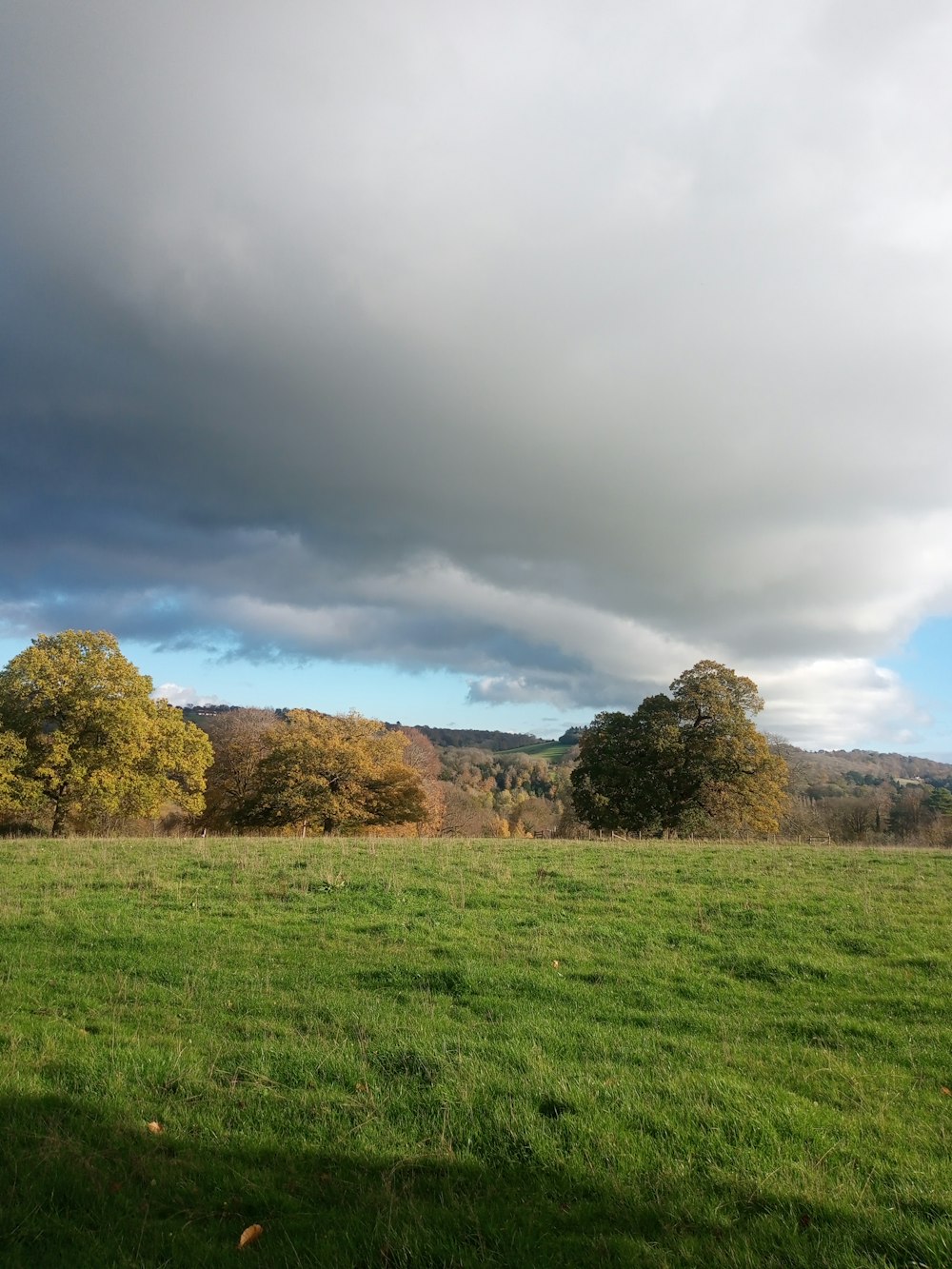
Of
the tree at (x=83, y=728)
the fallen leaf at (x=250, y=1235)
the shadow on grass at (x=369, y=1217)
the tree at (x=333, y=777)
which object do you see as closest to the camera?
the shadow on grass at (x=369, y=1217)

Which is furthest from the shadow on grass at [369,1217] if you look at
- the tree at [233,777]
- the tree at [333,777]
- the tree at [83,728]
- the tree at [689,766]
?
the tree at [233,777]

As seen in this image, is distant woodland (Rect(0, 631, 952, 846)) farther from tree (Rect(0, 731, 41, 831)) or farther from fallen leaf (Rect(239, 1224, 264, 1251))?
fallen leaf (Rect(239, 1224, 264, 1251))

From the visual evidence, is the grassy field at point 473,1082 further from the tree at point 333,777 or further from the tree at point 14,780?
the tree at point 333,777

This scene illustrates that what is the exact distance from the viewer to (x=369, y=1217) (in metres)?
4.07

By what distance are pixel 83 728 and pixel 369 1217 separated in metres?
33.6

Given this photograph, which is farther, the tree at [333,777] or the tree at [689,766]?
the tree at [333,777]

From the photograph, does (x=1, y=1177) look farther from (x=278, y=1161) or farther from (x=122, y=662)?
(x=122, y=662)

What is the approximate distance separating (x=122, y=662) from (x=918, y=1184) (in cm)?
3533

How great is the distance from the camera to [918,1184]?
4617 mm

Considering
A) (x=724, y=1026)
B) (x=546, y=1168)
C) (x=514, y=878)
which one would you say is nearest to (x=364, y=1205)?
(x=546, y=1168)

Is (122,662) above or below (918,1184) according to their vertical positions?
above

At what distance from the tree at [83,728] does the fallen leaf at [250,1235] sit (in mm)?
31452

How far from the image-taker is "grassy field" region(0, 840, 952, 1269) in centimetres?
Result: 398

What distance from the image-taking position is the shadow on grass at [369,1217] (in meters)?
3.72
